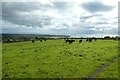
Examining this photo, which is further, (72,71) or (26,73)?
(72,71)

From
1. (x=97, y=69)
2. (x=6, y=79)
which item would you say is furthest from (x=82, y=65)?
(x=6, y=79)

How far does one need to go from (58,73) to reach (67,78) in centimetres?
292

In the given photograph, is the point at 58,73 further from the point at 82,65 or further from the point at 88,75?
the point at 82,65

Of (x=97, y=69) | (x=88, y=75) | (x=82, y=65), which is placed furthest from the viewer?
(x=82, y=65)

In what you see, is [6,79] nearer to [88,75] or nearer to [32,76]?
[32,76]

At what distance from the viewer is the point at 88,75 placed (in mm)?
31844

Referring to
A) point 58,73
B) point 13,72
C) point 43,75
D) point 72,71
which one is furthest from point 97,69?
point 13,72

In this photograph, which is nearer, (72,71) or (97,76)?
(97,76)

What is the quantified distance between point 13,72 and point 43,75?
5.49 meters

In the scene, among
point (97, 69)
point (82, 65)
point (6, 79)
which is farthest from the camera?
point (82, 65)

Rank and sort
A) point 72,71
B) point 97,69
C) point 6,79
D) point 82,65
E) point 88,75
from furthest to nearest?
point 82,65, point 97,69, point 72,71, point 88,75, point 6,79

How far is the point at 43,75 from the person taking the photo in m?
30.9

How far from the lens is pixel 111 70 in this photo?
3606 cm

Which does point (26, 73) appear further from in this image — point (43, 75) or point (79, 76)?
point (79, 76)
